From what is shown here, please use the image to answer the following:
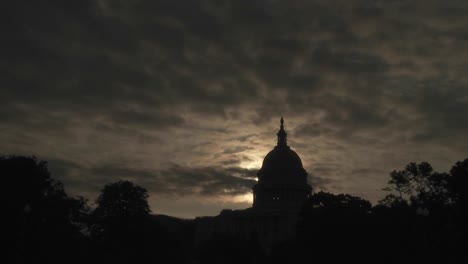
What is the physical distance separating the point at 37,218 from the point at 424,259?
36.4 m

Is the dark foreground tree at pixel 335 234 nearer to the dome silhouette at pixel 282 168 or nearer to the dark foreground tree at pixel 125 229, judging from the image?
the dark foreground tree at pixel 125 229

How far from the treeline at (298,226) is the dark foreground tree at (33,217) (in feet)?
0.27

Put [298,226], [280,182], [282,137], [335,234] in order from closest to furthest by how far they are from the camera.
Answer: [335,234], [298,226], [280,182], [282,137]

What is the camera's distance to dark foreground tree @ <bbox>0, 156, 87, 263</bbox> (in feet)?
167

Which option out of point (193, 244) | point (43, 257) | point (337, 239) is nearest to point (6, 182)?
point (43, 257)

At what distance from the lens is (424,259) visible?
5894 cm

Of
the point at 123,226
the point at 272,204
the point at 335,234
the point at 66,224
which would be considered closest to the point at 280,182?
the point at 272,204

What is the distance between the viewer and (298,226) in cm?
7206

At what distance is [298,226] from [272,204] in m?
70.9

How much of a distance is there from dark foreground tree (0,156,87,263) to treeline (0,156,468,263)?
83 millimetres

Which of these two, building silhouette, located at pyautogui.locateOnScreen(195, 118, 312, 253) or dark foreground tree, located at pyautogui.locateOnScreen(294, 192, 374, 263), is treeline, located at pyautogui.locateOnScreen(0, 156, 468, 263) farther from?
building silhouette, located at pyautogui.locateOnScreen(195, 118, 312, 253)

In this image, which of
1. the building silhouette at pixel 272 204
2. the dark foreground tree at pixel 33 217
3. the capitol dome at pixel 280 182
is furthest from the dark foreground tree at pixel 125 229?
the capitol dome at pixel 280 182

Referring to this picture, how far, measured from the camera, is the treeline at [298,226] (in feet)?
171

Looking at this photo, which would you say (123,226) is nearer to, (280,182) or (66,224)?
(66,224)
